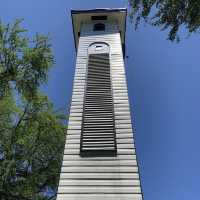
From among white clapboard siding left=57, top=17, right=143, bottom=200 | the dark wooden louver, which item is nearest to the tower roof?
the dark wooden louver

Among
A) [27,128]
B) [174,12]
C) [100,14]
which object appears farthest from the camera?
[100,14]

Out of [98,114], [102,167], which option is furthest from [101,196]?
[98,114]

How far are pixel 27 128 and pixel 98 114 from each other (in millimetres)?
3884

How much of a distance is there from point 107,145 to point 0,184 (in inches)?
177

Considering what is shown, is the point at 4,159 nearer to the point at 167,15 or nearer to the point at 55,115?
the point at 55,115

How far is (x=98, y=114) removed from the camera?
883 centimetres

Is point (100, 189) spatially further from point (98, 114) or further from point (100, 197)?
point (98, 114)

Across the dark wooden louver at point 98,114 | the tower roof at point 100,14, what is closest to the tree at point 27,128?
the dark wooden louver at point 98,114

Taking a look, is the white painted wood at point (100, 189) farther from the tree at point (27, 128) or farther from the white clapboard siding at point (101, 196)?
the tree at point (27, 128)

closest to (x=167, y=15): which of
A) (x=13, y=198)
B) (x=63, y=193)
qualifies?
(x=63, y=193)

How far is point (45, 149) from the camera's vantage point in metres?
12.2

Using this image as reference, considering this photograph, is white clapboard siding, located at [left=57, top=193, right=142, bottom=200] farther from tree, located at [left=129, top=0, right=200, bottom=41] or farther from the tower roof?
the tower roof

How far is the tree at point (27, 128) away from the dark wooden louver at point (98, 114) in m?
1.83

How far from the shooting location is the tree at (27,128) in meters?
10.3
